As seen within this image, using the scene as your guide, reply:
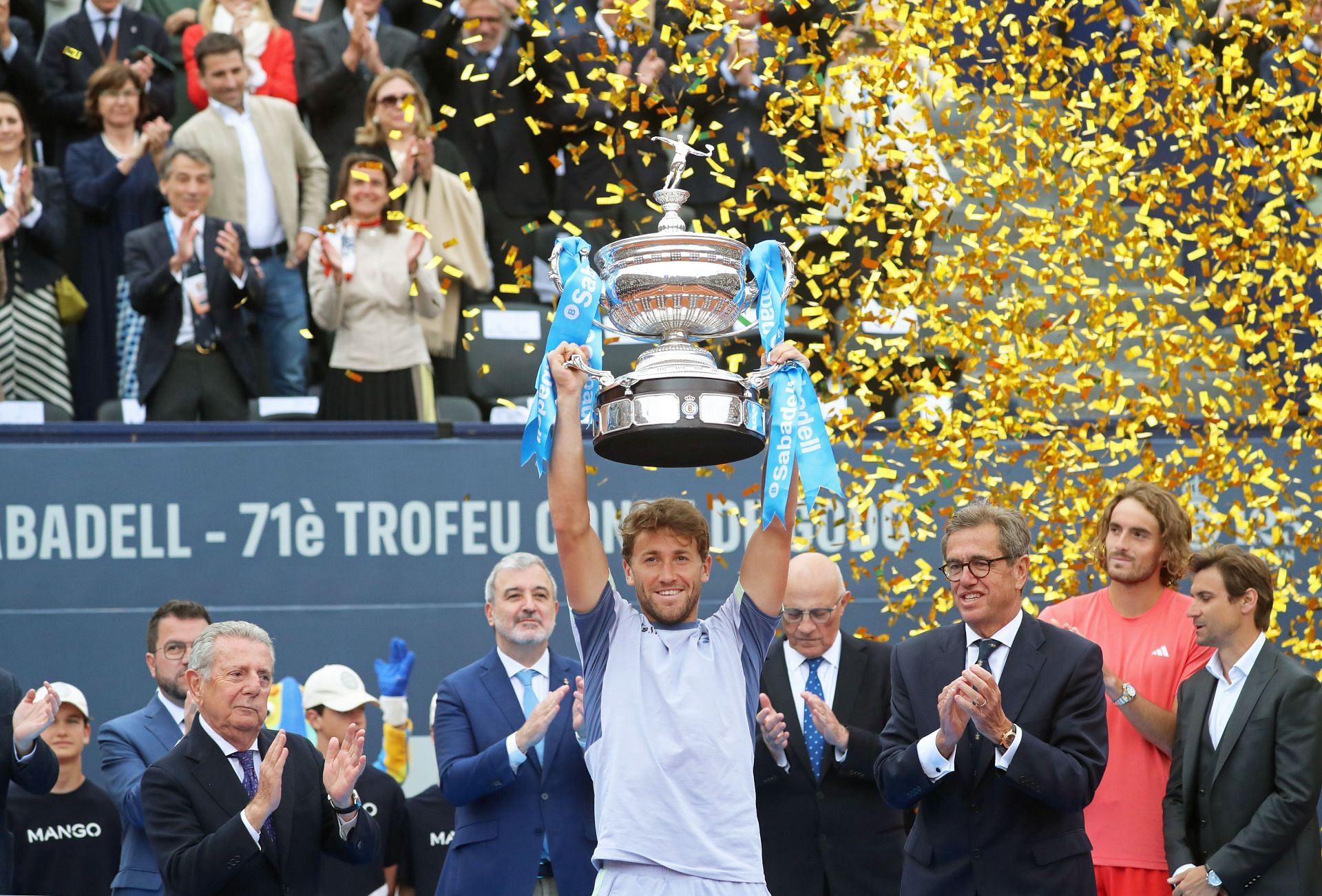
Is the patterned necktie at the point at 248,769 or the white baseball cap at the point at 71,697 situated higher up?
the white baseball cap at the point at 71,697

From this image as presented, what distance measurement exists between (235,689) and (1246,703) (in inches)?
120

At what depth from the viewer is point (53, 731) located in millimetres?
6531

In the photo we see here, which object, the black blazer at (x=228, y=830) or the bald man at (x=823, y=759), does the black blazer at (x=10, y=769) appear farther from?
the bald man at (x=823, y=759)

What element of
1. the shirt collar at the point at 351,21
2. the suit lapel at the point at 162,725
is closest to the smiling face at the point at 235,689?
the suit lapel at the point at 162,725

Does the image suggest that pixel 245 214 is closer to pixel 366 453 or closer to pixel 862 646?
pixel 366 453

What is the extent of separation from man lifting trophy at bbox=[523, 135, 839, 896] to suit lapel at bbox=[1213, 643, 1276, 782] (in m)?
1.85

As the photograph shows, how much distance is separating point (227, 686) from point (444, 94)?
5.79 metres

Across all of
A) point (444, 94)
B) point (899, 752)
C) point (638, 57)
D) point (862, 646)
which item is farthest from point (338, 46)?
Answer: point (899, 752)

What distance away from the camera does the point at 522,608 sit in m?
5.80

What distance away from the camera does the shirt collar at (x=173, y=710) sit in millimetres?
6125

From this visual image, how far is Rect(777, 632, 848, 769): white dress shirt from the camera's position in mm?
6016

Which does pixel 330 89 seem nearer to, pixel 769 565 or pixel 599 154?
pixel 599 154

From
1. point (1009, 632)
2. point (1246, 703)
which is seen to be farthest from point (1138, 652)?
point (1009, 632)

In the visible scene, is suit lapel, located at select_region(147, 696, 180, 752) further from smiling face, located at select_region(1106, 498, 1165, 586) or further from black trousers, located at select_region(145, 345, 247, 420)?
smiling face, located at select_region(1106, 498, 1165, 586)
